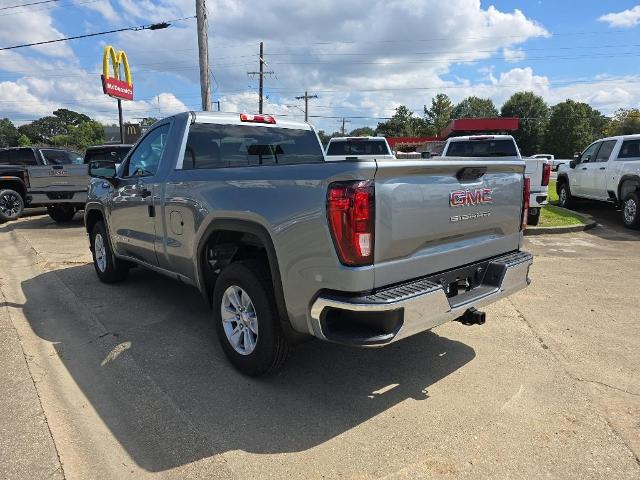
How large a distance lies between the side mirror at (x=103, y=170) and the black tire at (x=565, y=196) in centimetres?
1190

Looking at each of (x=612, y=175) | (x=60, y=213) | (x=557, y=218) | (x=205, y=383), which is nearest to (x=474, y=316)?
(x=205, y=383)

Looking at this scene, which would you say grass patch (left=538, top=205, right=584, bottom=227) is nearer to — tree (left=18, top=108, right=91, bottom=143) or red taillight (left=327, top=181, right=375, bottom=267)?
red taillight (left=327, top=181, right=375, bottom=267)

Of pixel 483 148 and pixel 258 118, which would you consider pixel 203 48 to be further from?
pixel 258 118

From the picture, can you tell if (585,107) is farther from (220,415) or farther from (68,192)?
(220,415)

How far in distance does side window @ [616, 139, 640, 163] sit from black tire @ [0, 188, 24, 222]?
14.8 meters

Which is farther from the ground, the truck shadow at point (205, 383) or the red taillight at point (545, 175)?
the red taillight at point (545, 175)

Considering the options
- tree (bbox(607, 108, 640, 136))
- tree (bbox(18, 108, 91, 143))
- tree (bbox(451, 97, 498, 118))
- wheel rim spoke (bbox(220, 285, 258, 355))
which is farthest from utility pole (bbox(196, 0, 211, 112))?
tree (bbox(18, 108, 91, 143))

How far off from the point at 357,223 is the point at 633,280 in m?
5.33

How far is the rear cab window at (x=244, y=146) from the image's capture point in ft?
14.9

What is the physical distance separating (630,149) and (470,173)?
966 centimetres

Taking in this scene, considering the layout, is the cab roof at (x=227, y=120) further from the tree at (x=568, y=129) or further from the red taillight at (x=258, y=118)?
the tree at (x=568, y=129)

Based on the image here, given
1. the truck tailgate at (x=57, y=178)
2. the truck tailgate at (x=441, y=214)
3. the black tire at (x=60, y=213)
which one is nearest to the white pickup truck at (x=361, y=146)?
the truck tailgate at (x=57, y=178)

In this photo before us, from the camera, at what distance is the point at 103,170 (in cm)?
551

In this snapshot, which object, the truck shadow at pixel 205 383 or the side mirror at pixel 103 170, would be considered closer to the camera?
the truck shadow at pixel 205 383
